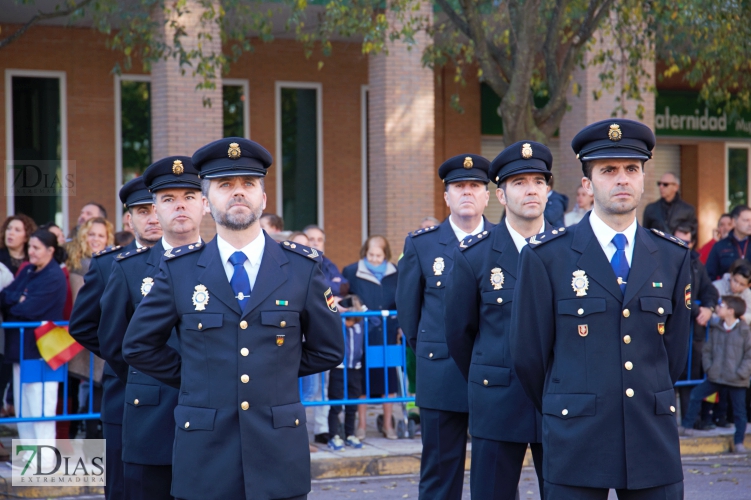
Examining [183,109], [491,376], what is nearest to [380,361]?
[491,376]

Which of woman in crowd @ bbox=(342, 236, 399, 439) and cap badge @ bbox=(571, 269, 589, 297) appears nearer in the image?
cap badge @ bbox=(571, 269, 589, 297)

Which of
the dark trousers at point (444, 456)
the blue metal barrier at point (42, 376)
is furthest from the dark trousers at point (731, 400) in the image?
the blue metal barrier at point (42, 376)

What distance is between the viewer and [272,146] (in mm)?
19438

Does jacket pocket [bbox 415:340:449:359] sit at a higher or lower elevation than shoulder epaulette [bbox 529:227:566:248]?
lower

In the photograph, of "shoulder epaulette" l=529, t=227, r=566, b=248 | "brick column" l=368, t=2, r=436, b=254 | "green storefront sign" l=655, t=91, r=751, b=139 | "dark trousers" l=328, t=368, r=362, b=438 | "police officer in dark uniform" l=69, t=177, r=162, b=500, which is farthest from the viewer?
"green storefront sign" l=655, t=91, r=751, b=139

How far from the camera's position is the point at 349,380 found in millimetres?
9633

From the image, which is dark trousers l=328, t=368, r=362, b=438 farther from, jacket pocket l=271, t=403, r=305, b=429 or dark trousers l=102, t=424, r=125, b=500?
jacket pocket l=271, t=403, r=305, b=429

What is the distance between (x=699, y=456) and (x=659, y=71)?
14239 mm

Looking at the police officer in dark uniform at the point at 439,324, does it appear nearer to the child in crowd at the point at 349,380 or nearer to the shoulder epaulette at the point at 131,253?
the shoulder epaulette at the point at 131,253

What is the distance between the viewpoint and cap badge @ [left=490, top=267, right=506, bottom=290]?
543cm

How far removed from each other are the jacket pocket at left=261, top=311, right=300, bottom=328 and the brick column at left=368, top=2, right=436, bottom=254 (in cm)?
1203

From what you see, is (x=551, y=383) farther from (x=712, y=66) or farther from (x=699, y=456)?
(x=712, y=66)

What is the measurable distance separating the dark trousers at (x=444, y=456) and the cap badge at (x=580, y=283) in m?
1.97

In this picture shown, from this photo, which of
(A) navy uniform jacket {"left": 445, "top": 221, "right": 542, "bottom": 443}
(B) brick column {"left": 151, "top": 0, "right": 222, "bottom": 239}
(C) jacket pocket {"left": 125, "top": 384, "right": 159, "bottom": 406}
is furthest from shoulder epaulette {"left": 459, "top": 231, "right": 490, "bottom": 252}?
(B) brick column {"left": 151, "top": 0, "right": 222, "bottom": 239}
